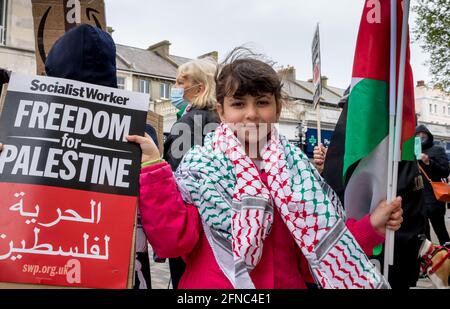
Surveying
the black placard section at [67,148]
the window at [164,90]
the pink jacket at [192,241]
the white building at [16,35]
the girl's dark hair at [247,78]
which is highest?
the window at [164,90]

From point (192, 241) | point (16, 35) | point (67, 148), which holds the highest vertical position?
point (16, 35)

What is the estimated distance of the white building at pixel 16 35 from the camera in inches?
584

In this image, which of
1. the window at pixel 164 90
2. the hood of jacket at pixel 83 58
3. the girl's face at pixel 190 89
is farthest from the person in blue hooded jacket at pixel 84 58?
the window at pixel 164 90

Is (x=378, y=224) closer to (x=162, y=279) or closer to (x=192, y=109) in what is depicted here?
(x=192, y=109)

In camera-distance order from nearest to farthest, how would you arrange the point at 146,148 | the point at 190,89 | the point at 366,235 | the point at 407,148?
the point at 146,148 < the point at 366,235 < the point at 407,148 < the point at 190,89

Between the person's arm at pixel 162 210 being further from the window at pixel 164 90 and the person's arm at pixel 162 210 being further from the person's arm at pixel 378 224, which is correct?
the window at pixel 164 90

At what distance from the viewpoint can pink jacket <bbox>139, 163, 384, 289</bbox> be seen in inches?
63.4

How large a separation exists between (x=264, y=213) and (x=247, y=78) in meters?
0.50

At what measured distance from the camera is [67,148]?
1.56m

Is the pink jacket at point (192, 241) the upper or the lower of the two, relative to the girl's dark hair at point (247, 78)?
lower

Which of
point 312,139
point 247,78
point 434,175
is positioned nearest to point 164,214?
point 247,78

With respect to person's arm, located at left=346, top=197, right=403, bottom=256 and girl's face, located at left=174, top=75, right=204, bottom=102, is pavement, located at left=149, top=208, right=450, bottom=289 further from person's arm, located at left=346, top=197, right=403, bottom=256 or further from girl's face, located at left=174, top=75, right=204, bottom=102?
person's arm, located at left=346, top=197, right=403, bottom=256

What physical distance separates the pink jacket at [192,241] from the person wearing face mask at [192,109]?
4.25 feet

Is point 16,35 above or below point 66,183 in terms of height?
above
